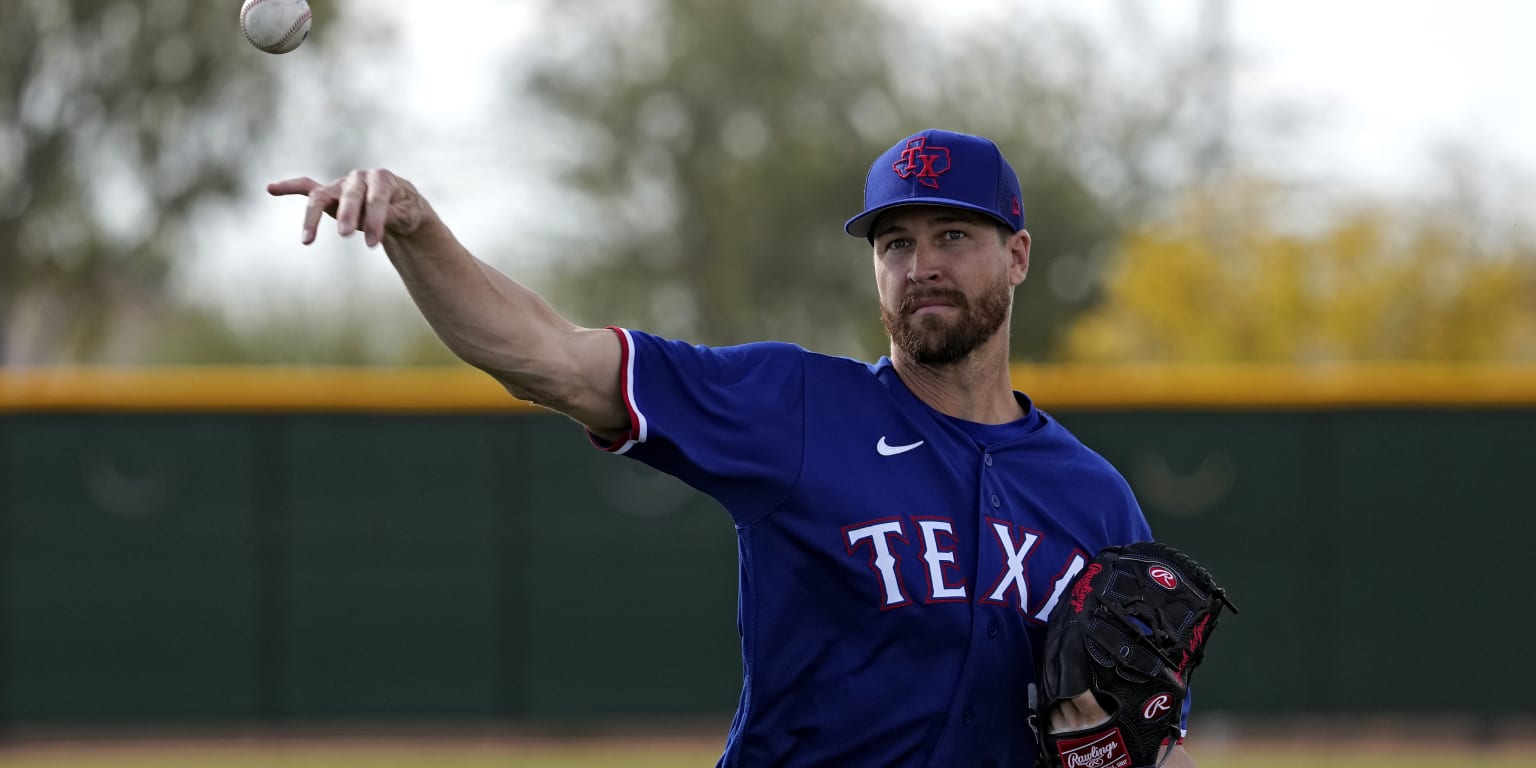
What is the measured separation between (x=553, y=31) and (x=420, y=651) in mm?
19078

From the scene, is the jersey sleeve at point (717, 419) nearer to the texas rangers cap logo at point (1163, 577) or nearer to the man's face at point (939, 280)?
the man's face at point (939, 280)

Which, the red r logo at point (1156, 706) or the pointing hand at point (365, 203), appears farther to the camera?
the red r logo at point (1156, 706)

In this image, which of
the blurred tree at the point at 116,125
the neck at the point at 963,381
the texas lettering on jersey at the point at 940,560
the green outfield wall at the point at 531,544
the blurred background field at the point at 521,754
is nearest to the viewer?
the texas lettering on jersey at the point at 940,560

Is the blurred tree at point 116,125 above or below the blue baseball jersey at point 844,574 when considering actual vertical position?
above

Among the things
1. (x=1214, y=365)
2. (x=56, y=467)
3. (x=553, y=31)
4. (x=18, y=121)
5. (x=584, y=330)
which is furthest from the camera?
(x=553, y=31)

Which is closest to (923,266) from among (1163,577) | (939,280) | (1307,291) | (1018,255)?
(939,280)

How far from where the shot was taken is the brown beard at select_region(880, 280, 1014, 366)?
306 centimetres

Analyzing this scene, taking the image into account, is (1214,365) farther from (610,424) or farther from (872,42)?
(610,424)

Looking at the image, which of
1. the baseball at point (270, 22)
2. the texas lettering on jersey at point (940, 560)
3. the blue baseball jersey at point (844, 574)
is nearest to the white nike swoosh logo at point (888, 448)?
the blue baseball jersey at point (844, 574)

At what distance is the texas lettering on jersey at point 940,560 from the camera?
2.89 m

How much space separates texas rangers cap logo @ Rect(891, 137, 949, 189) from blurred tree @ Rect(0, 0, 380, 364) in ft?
70.1

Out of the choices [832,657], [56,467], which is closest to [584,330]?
[832,657]

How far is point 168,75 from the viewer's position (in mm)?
23516

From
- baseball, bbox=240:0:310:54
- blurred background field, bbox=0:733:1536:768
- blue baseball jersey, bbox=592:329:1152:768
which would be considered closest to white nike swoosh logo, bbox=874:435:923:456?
blue baseball jersey, bbox=592:329:1152:768
